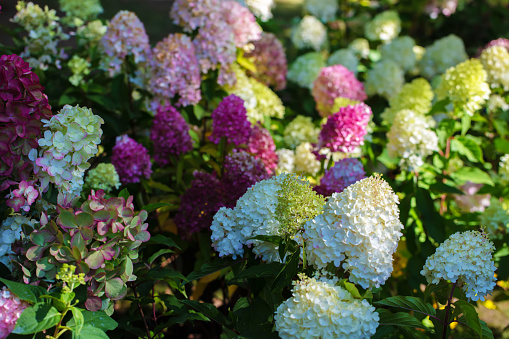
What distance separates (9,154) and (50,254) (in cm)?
32

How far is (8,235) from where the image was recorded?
136cm

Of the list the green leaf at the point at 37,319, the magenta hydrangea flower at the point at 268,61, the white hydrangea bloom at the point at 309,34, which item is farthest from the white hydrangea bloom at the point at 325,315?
the white hydrangea bloom at the point at 309,34

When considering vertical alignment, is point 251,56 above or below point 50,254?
below

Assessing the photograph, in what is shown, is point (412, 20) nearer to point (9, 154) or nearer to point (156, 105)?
point (156, 105)

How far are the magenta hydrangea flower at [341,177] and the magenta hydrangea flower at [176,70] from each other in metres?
→ 0.88

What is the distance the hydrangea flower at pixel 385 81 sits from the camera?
11.2 ft

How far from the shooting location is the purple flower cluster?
6.83 ft

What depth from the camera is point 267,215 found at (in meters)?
1.48

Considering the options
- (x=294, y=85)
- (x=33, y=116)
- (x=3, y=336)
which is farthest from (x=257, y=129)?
(x=294, y=85)

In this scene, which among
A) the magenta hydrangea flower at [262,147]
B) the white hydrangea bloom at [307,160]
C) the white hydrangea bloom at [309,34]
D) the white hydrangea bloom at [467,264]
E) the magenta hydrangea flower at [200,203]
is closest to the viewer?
the white hydrangea bloom at [467,264]

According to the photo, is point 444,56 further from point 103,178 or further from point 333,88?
point 103,178

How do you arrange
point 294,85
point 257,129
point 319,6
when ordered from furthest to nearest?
point 319,6 → point 294,85 → point 257,129

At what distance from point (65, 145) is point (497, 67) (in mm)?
2495

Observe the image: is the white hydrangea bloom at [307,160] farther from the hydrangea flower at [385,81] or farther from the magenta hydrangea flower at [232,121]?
the hydrangea flower at [385,81]
